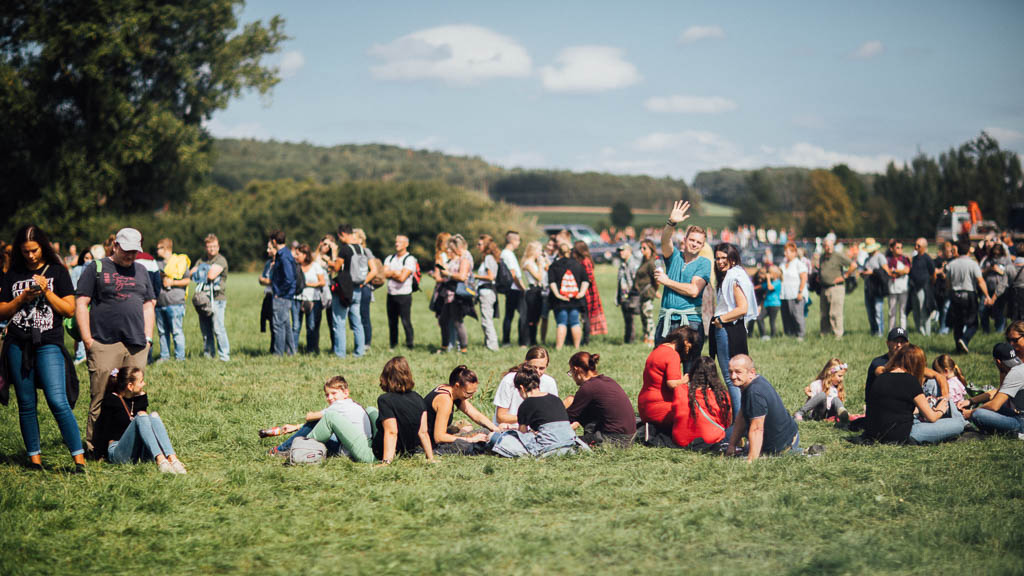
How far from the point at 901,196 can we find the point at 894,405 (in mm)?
79755

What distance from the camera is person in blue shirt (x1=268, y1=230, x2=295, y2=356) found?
1230cm

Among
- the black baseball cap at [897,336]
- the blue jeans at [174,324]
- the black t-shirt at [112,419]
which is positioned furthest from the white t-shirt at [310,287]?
the black baseball cap at [897,336]

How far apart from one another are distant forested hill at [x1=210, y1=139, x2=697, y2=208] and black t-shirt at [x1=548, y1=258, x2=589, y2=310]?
229 feet

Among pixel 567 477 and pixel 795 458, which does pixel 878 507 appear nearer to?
pixel 795 458

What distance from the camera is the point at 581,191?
121 metres

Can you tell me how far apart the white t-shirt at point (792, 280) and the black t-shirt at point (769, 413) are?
8654mm

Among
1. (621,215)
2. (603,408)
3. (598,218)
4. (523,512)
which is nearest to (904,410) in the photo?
(603,408)

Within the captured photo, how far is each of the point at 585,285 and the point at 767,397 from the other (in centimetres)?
678

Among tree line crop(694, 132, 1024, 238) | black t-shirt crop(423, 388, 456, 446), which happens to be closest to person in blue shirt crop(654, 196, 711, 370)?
black t-shirt crop(423, 388, 456, 446)

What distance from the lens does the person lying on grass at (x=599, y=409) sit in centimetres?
741

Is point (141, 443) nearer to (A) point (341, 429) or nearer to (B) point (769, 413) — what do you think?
(A) point (341, 429)

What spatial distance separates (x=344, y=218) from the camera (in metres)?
45.6

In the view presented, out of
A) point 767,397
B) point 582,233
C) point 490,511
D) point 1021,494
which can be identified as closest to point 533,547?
point 490,511

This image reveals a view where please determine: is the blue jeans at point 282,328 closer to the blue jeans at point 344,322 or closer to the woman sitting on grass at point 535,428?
the blue jeans at point 344,322
